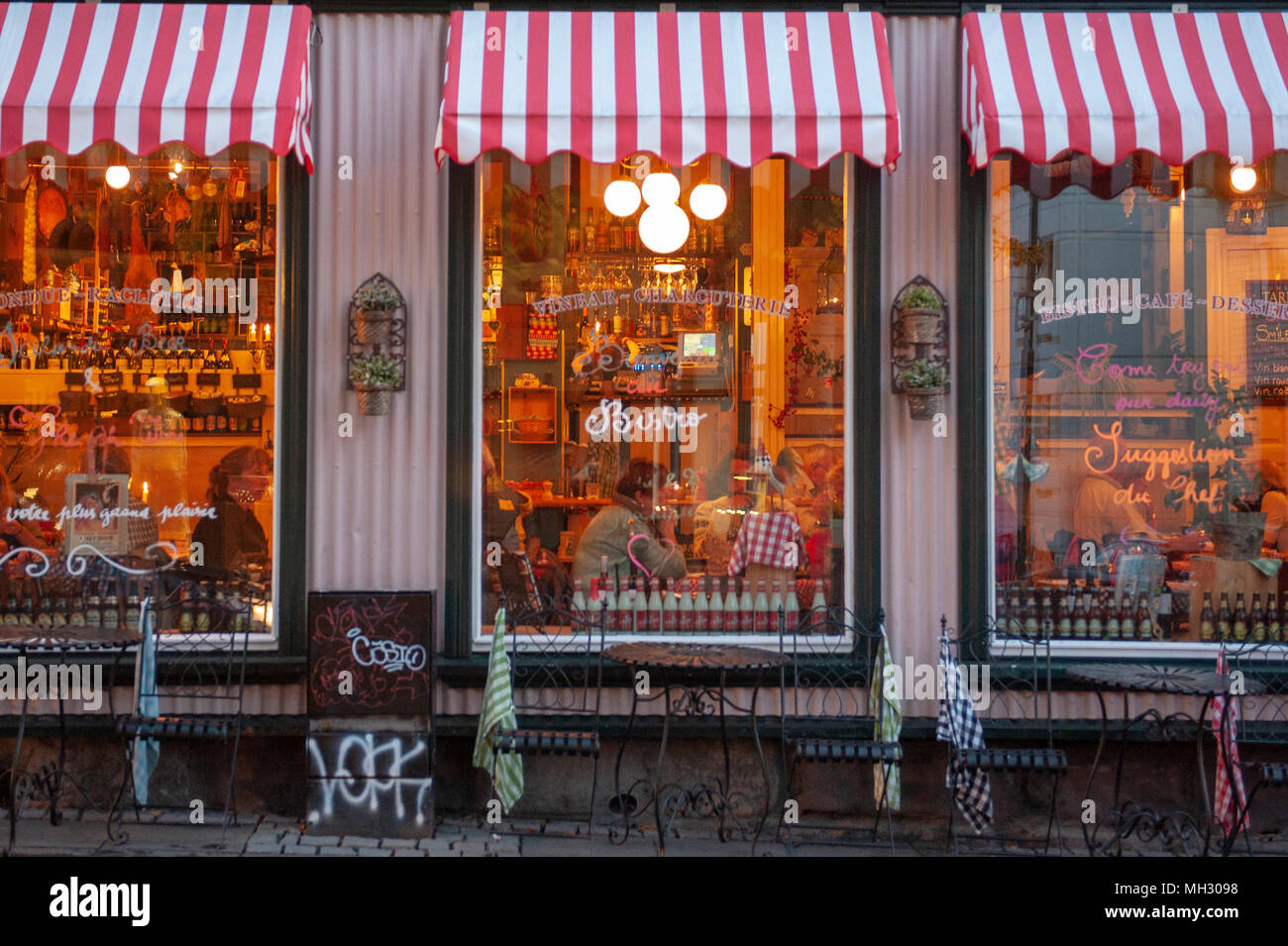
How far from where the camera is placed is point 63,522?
6.89 m

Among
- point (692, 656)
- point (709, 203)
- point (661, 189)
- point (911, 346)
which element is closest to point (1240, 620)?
point (911, 346)

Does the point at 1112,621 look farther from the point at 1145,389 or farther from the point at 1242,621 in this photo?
the point at 1145,389

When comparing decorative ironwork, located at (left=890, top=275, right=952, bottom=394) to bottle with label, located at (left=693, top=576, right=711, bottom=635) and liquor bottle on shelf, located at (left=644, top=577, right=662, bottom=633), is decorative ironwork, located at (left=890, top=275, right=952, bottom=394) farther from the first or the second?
liquor bottle on shelf, located at (left=644, top=577, right=662, bottom=633)

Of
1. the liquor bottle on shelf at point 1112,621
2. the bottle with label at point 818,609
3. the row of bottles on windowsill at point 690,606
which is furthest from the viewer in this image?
the row of bottles on windowsill at point 690,606

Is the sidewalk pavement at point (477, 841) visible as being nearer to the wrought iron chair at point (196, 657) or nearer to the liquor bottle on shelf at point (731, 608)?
the wrought iron chair at point (196, 657)

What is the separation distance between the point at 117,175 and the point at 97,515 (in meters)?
2.03

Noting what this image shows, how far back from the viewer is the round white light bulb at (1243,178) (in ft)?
23.2

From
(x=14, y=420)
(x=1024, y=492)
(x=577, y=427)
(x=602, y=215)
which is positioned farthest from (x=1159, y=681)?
(x=14, y=420)

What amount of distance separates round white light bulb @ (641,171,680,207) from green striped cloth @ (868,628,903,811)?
289cm

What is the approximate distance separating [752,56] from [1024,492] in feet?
9.49

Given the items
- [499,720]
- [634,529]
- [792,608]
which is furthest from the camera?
[634,529]

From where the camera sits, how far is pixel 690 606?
7.00m

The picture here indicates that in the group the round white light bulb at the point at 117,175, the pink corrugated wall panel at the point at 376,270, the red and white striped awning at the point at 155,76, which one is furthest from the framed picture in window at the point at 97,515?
the red and white striped awning at the point at 155,76

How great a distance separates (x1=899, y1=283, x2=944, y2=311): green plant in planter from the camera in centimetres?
647
